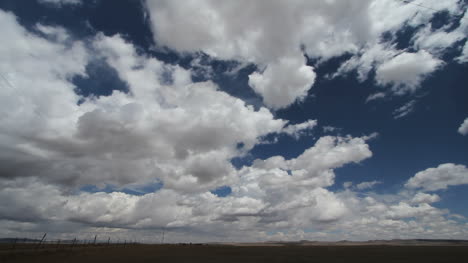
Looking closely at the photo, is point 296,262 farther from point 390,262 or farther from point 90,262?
point 90,262

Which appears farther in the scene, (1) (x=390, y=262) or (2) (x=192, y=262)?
(1) (x=390, y=262)

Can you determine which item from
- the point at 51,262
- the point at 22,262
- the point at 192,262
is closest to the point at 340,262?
the point at 192,262

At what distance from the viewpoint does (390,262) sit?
8200cm

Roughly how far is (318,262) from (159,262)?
42.0m

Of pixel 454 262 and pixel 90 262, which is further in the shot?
pixel 454 262

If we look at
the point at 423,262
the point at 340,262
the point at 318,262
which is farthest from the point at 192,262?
the point at 423,262

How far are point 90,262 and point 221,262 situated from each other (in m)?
33.9

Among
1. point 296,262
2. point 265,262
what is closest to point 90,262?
point 265,262

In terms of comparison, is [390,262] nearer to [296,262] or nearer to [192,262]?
[296,262]

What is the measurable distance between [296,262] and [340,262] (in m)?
12.1

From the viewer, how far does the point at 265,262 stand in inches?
3105

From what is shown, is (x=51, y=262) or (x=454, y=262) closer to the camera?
(x=51, y=262)

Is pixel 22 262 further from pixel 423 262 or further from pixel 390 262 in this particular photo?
pixel 423 262

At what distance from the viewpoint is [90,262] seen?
248 ft
